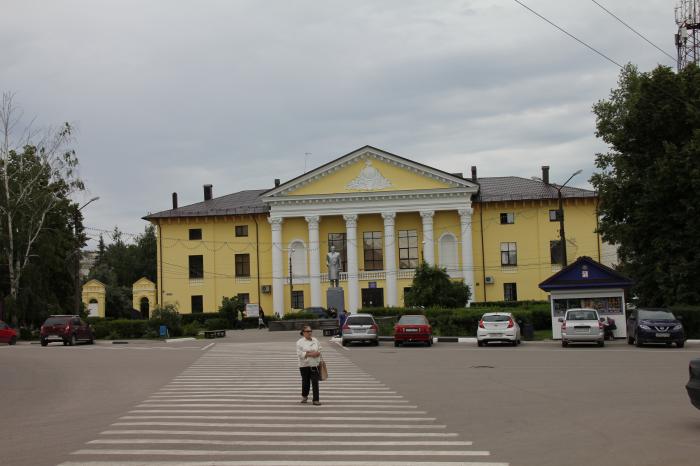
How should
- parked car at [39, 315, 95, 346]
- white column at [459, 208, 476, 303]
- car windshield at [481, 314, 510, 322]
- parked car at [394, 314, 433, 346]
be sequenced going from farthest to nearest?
white column at [459, 208, 476, 303] → parked car at [39, 315, 95, 346] → parked car at [394, 314, 433, 346] → car windshield at [481, 314, 510, 322]

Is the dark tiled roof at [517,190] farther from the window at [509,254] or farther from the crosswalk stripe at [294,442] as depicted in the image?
the crosswalk stripe at [294,442]

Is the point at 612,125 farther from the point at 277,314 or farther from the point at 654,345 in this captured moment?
the point at 277,314

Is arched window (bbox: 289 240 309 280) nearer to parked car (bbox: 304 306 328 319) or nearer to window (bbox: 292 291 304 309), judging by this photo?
window (bbox: 292 291 304 309)

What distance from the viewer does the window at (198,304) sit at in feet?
253

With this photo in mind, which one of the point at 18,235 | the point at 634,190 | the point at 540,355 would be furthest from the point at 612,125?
the point at 18,235

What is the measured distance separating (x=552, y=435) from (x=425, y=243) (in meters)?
61.7

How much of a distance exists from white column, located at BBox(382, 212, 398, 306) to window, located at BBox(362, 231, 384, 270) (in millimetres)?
1356

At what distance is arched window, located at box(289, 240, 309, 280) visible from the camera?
75562 mm

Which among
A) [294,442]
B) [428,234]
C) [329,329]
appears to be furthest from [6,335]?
[294,442]

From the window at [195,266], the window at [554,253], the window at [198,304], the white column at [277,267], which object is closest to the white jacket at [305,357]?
the window at [554,253]

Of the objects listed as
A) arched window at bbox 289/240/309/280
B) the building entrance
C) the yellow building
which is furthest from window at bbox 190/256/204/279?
the building entrance

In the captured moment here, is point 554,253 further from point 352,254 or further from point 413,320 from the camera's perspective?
point 413,320

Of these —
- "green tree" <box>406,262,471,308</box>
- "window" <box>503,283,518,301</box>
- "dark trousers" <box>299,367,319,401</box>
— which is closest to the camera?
"dark trousers" <box>299,367,319,401</box>

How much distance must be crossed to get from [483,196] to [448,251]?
5925 mm
